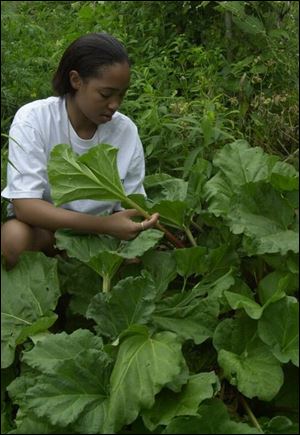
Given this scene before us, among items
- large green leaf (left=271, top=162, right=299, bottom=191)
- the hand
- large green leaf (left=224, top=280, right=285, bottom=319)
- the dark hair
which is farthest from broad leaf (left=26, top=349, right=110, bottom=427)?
the dark hair

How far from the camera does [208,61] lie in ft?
12.0

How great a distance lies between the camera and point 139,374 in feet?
6.41

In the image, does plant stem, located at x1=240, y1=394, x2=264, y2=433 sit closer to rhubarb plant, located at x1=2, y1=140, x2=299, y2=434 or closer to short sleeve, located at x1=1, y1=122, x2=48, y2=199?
rhubarb plant, located at x1=2, y1=140, x2=299, y2=434

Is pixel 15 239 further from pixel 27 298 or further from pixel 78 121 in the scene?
pixel 78 121

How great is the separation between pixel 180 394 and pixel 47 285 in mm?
577

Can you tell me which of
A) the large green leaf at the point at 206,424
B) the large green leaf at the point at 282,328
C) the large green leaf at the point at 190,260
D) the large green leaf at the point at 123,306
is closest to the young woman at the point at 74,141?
the large green leaf at the point at 190,260

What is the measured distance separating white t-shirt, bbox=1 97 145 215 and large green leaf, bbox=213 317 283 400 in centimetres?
69

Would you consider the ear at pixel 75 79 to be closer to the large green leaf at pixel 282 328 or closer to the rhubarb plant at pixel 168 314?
the rhubarb plant at pixel 168 314

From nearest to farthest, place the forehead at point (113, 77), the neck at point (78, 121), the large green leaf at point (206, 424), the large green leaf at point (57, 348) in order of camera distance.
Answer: the large green leaf at point (206, 424), the large green leaf at point (57, 348), the forehead at point (113, 77), the neck at point (78, 121)

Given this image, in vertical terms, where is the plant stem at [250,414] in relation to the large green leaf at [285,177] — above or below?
below

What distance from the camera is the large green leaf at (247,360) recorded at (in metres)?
1.96

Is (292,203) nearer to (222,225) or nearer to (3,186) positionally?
(222,225)

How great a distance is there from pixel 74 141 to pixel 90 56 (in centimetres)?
30

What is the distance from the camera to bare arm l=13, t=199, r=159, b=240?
7.81 feet
